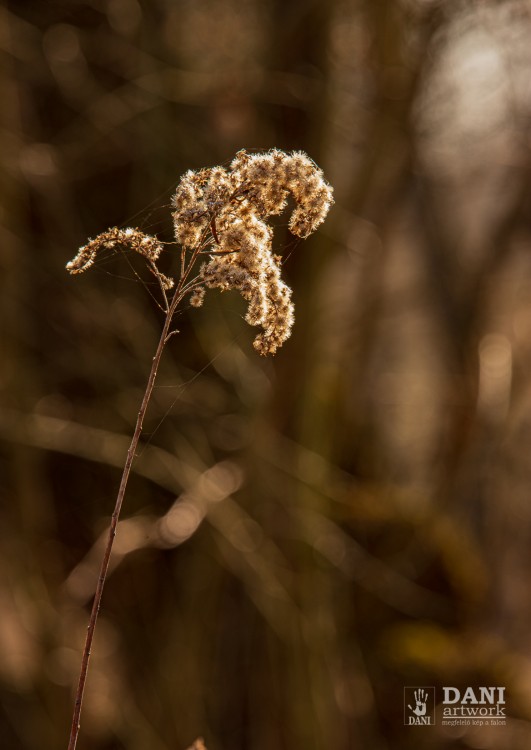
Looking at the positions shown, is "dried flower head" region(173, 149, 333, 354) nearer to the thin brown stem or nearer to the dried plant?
the dried plant

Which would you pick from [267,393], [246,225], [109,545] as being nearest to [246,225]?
[246,225]

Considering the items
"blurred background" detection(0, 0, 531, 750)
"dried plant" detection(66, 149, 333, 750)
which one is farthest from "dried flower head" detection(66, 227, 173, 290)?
"blurred background" detection(0, 0, 531, 750)

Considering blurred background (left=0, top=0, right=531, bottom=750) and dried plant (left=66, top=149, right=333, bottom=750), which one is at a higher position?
blurred background (left=0, top=0, right=531, bottom=750)

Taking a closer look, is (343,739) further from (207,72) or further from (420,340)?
(420,340)

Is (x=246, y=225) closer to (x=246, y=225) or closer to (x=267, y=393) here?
(x=246, y=225)

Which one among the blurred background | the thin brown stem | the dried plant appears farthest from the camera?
the blurred background
